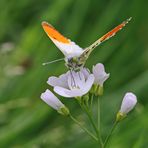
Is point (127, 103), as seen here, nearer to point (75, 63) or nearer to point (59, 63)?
point (75, 63)

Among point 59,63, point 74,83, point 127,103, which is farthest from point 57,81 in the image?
point 59,63

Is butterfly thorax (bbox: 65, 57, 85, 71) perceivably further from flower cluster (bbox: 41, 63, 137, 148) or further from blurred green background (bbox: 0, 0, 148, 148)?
blurred green background (bbox: 0, 0, 148, 148)

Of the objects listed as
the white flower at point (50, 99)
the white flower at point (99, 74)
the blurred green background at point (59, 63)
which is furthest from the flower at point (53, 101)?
the blurred green background at point (59, 63)

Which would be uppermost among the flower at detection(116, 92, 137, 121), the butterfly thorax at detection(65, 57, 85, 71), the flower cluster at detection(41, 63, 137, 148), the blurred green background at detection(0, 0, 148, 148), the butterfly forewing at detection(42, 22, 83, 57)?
the blurred green background at detection(0, 0, 148, 148)

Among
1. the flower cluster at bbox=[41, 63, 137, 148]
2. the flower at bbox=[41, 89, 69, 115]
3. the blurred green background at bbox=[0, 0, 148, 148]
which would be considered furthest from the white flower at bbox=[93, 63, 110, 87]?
→ the blurred green background at bbox=[0, 0, 148, 148]

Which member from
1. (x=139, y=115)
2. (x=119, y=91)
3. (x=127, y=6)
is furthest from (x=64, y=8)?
(x=139, y=115)

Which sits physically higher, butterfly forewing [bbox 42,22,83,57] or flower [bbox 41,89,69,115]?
butterfly forewing [bbox 42,22,83,57]
